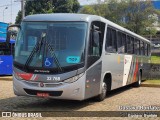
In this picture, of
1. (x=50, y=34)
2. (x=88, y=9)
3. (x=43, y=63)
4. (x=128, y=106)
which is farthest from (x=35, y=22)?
(x=88, y=9)

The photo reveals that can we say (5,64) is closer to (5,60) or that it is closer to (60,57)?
(5,60)

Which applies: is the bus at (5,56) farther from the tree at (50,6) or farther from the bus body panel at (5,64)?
the tree at (50,6)

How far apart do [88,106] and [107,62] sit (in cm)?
197

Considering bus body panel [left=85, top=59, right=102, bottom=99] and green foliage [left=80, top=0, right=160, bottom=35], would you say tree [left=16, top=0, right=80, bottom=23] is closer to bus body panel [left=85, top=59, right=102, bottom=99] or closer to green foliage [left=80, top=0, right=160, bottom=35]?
green foliage [left=80, top=0, right=160, bottom=35]

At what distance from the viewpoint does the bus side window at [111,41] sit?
1306 centimetres

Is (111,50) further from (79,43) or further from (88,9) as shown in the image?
(88,9)

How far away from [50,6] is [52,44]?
151 feet

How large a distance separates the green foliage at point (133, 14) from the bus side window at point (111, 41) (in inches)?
1860

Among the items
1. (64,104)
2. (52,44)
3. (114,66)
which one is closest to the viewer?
(52,44)

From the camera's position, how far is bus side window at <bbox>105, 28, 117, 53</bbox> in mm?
13056

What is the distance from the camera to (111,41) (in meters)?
13.6

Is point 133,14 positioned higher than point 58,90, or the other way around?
point 133,14

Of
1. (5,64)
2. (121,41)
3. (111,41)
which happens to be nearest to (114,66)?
(111,41)

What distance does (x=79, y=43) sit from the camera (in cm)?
1086
